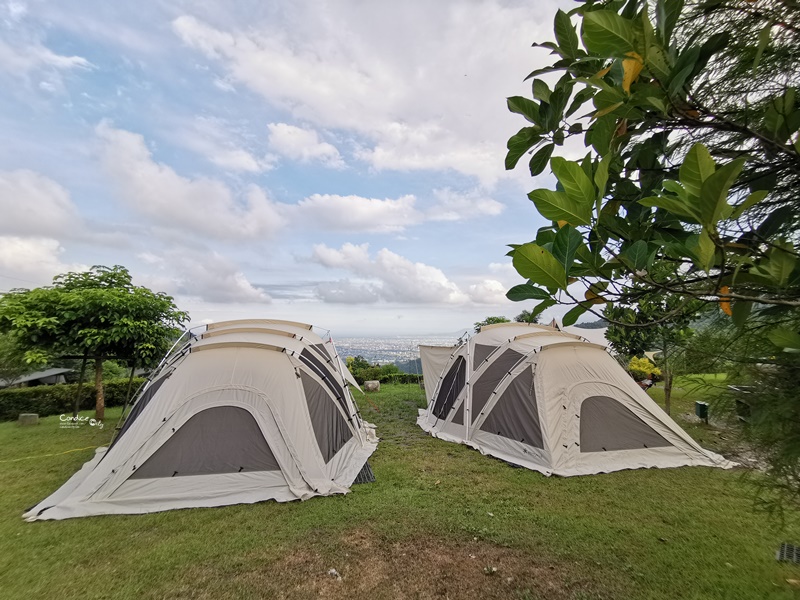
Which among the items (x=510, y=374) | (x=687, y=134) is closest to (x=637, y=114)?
(x=687, y=134)

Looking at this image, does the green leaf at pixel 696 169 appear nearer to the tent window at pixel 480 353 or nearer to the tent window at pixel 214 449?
the tent window at pixel 214 449

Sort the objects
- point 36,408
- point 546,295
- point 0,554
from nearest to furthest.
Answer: point 546,295 → point 0,554 → point 36,408

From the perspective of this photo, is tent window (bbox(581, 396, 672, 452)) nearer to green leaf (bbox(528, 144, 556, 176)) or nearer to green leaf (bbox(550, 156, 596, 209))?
green leaf (bbox(528, 144, 556, 176))

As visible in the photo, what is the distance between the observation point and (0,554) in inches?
132

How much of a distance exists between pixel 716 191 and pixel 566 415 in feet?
18.5

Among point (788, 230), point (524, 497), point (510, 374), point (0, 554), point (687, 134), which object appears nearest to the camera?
point (788, 230)

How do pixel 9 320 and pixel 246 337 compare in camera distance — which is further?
pixel 9 320

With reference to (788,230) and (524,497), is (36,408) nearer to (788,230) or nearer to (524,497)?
(524,497)

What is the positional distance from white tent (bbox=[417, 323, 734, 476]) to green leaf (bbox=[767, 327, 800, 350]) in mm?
4875

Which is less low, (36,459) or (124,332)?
(124,332)

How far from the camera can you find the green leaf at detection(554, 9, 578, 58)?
3.88 ft

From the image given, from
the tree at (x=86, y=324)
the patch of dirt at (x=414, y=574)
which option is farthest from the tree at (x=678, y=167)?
the tree at (x=86, y=324)

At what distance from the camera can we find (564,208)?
0.91 meters

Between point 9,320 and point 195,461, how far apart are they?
6485mm
